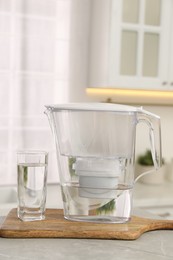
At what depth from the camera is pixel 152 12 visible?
2.92 m

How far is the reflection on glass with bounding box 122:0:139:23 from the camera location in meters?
2.83

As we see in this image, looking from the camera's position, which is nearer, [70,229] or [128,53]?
[70,229]

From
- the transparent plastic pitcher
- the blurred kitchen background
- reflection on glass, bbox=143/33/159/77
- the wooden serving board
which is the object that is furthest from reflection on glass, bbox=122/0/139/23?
the wooden serving board

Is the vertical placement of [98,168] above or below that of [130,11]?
below

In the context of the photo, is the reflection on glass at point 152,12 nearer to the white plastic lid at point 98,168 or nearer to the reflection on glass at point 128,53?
the reflection on glass at point 128,53

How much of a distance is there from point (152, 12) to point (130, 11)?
155 mm

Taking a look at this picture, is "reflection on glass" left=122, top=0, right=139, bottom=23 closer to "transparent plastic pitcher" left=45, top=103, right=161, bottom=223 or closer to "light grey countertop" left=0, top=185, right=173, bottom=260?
"transparent plastic pitcher" left=45, top=103, right=161, bottom=223

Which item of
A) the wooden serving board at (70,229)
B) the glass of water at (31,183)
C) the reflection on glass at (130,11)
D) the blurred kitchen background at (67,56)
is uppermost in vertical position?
the reflection on glass at (130,11)

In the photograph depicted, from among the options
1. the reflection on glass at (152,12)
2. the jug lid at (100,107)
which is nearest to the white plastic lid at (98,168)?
the jug lid at (100,107)

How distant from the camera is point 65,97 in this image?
299cm

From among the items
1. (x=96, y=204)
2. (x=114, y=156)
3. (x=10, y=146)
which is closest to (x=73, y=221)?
(x=96, y=204)

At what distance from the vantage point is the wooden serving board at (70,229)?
42.3 inches

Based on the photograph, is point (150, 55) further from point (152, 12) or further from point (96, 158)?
point (96, 158)

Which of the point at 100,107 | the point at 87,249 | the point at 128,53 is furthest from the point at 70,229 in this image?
the point at 128,53
